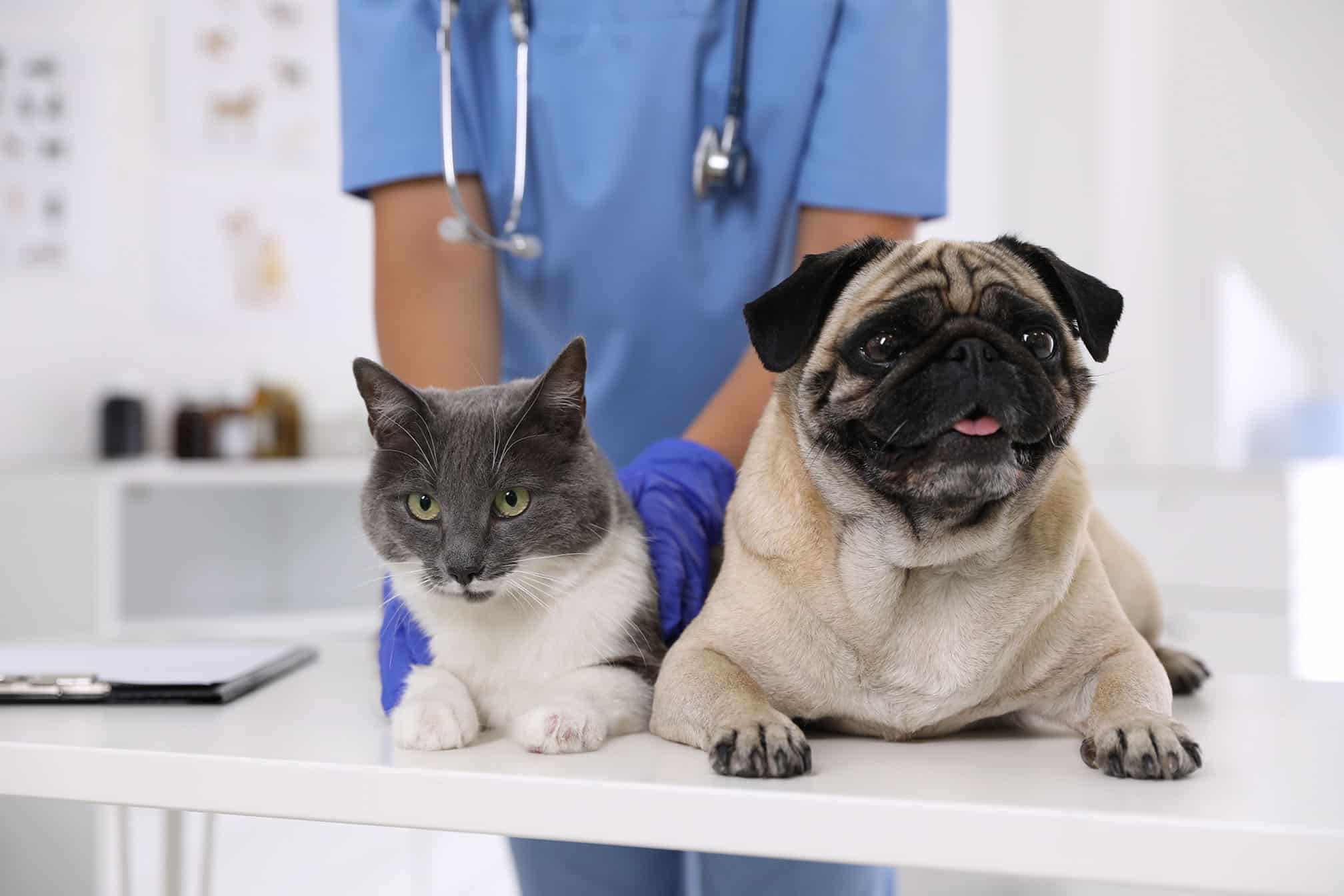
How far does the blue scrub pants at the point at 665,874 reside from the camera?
4.13 feet

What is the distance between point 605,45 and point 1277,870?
1161 mm

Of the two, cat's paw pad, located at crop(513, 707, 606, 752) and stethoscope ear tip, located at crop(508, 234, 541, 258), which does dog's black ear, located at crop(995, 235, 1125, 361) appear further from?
stethoscope ear tip, located at crop(508, 234, 541, 258)

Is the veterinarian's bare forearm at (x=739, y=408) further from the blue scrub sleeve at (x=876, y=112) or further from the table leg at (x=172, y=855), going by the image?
the table leg at (x=172, y=855)

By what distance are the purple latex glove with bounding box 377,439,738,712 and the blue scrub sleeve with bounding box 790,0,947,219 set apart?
1.41 ft

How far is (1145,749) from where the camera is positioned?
27.7 inches

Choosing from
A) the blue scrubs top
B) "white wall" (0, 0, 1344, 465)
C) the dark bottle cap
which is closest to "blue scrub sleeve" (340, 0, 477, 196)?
the blue scrubs top

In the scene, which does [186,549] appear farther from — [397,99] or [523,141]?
[523,141]

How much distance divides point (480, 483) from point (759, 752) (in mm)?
323

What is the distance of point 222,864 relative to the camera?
6.91 ft

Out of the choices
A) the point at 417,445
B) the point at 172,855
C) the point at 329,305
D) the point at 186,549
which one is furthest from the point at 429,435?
the point at 329,305

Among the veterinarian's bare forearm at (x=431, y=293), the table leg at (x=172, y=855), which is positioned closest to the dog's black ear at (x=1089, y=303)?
the veterinarian's bare forearm at (x=431, y=293)

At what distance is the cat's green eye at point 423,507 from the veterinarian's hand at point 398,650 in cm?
11

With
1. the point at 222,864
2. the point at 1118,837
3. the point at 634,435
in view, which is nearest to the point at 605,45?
the point at 634,435

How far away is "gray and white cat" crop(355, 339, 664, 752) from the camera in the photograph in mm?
868
